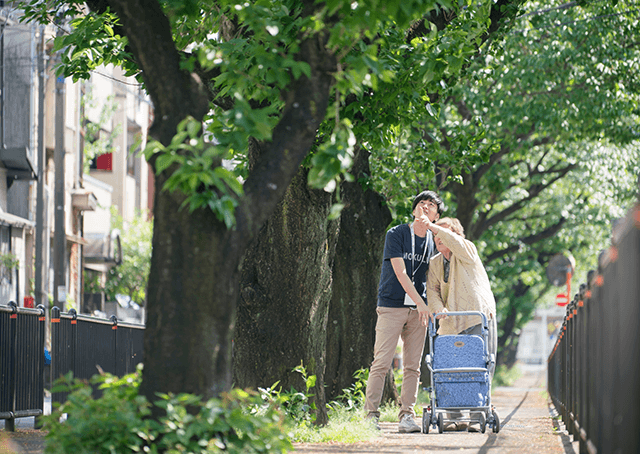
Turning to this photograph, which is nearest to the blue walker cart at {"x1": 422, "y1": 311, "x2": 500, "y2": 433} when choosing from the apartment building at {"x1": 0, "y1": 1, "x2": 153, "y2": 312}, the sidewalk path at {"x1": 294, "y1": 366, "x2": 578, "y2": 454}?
the sidewalk path at {"x1": 294, "y1": 366, "x2": 578, "y2": 454}

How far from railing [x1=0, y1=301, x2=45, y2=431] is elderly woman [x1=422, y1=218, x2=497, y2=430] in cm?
403

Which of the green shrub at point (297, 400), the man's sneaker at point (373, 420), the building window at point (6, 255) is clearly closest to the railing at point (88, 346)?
the green shrub at point (297, 400)

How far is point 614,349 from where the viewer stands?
4.38 metres

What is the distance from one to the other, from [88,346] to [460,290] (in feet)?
16.8

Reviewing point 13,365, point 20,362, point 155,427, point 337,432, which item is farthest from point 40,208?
point 155,427

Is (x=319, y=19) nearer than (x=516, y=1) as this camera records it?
Yes

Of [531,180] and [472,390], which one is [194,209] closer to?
[472,390]

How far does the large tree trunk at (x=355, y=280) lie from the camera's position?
1100cm

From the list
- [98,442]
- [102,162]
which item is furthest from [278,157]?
[102,162]

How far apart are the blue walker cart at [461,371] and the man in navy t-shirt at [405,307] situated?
0.39 meters

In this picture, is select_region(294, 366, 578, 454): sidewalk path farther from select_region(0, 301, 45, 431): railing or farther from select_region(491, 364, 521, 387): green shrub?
select_region(491, 364, 521, 387): green shrub

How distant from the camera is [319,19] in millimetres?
4996

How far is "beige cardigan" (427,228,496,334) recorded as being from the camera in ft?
26.5

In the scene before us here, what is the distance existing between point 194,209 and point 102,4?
11.3ft
